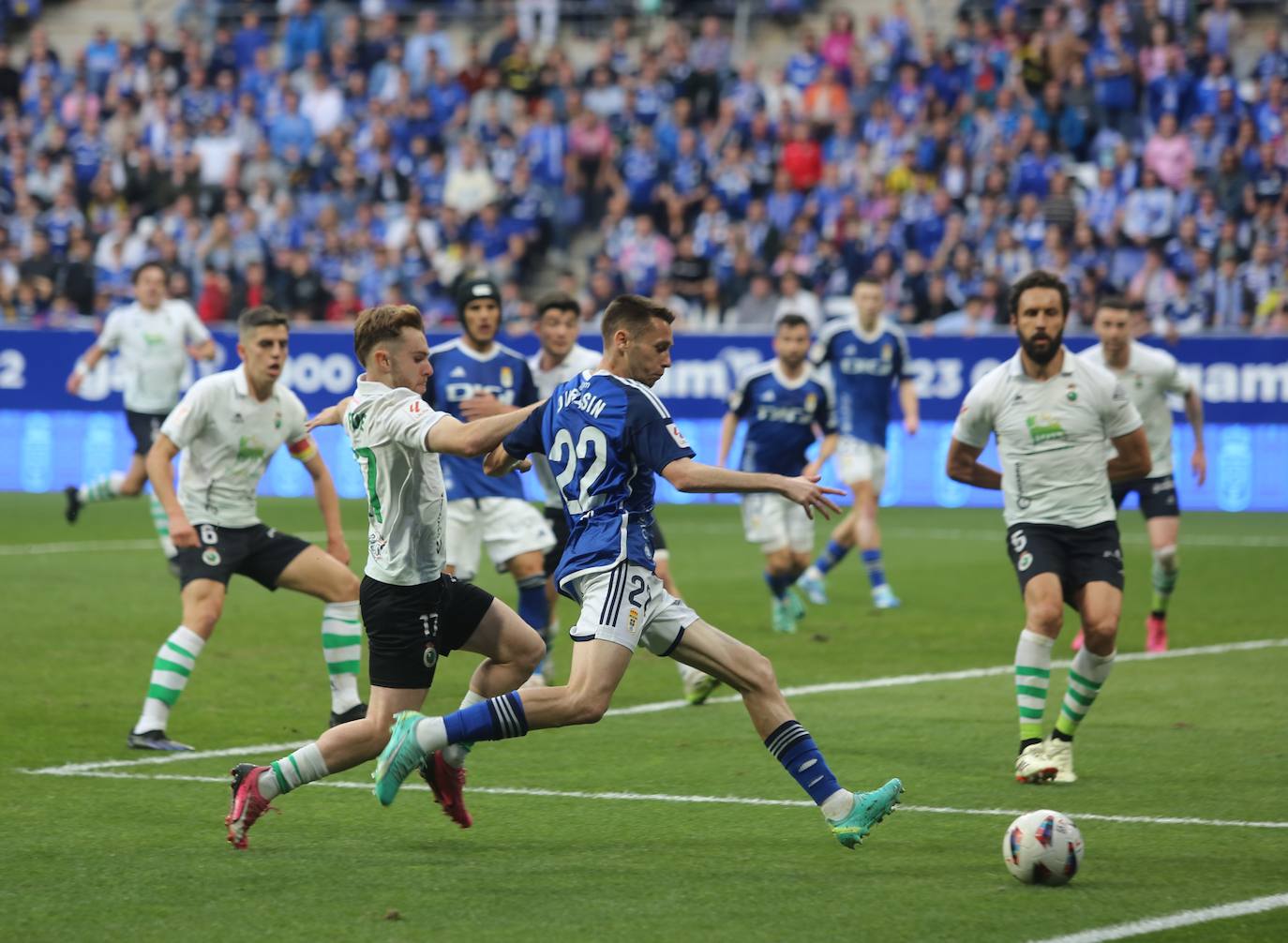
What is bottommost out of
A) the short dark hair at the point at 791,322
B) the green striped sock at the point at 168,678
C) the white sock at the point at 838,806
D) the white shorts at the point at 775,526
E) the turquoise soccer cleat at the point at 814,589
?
the turquoise soccer cleat at the point at 814,589

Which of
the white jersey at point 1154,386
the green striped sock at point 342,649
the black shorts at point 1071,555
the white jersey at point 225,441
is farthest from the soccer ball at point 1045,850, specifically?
the white jersey at point 1154,386

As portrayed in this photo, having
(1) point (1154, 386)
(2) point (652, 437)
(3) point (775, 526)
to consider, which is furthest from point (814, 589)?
(2) point (652, 437)

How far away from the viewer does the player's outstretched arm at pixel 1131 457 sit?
9570mm

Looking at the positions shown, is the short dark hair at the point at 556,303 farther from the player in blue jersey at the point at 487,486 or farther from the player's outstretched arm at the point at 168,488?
the player's outstretched arm at the point at 168,488

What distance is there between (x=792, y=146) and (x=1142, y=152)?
4970 mm

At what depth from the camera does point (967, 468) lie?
385 inches

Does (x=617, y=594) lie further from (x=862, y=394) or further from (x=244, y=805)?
(x=862, y=394)

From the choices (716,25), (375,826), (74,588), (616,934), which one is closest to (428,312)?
(716,25)

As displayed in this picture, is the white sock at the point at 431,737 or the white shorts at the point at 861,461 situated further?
the white shorts at the point at 861,461

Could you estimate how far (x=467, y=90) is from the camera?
105 ft

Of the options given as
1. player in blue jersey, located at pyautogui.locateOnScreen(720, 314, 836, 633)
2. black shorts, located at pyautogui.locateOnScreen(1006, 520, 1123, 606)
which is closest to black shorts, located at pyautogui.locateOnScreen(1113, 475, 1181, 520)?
player in blue jersey, located at pyautogui.locateOnScreen(720, 314, 836, 633)

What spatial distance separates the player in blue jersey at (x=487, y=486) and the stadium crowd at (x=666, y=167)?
1336 cm

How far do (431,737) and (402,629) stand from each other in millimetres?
608

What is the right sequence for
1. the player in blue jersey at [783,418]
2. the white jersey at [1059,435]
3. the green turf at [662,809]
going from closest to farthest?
the green turf at [662,809], the white jersey at [1059,435], the player in blue jersey at [783,418]
